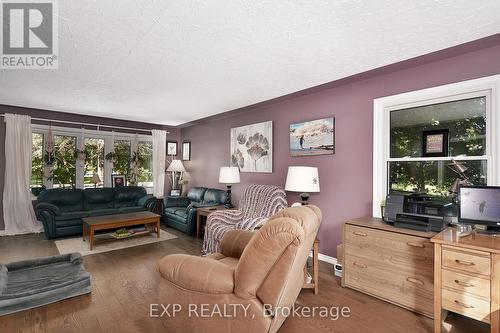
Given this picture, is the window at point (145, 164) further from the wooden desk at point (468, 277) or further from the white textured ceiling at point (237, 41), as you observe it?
the wooden desk at point (468, 277)

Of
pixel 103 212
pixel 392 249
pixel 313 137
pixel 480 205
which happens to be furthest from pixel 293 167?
pixel 103 212

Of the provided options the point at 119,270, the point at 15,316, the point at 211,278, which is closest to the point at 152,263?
the point at 119,270

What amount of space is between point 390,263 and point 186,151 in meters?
5.38

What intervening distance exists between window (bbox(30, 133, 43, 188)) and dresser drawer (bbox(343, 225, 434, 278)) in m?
5.80

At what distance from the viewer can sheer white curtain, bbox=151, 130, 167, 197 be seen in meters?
6.25

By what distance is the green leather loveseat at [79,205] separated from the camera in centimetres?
425

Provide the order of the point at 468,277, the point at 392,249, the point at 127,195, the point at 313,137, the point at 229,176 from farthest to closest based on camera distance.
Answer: the point at 127,195 < the point at 229,176 < the point at 313,137 < the point at 392,249 < the point at 468,277

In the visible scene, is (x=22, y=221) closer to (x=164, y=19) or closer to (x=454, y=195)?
(x=164, y=19)

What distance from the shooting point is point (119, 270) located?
119 inches

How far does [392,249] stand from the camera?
7.55 ft

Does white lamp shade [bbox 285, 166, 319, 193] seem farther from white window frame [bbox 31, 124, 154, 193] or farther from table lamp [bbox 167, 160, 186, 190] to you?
white window frame [bbox 31, 124, 154, 193]

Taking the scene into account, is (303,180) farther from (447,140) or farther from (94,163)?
(94,163)

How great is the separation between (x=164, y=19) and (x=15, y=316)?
Result: 269 cm

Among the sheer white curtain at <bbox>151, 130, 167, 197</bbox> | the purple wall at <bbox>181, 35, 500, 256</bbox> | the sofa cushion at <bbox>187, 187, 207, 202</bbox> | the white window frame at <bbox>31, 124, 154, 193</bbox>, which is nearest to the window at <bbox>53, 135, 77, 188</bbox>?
the white window frame at <bbox>31, 124, 154, 193</bbox>
